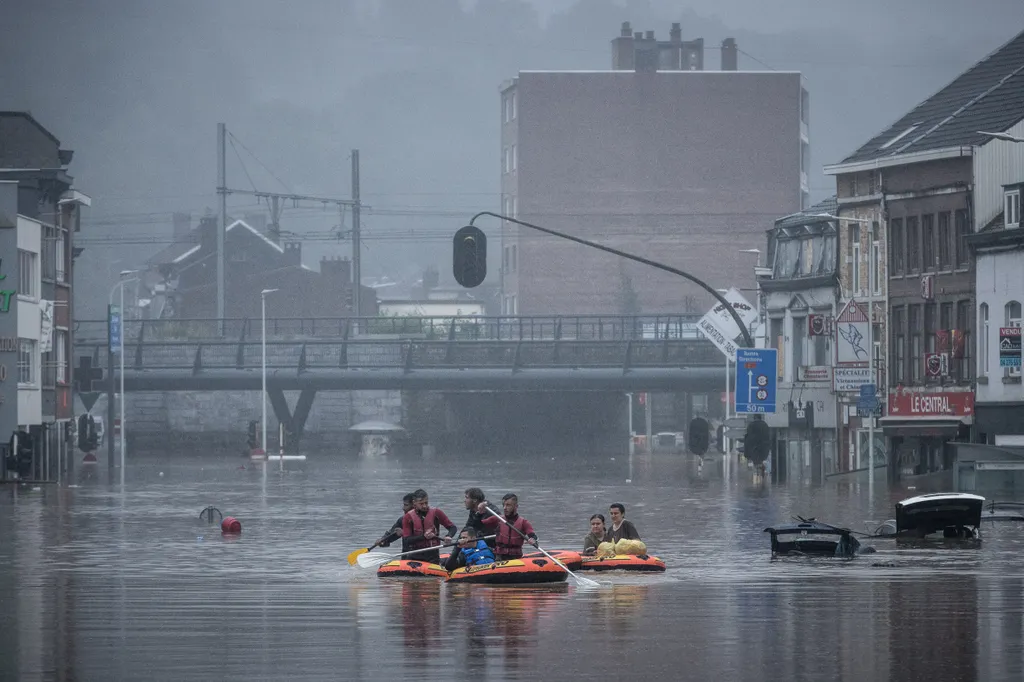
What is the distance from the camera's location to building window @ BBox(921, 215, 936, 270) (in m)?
61.8

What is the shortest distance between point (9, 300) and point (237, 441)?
158 ft

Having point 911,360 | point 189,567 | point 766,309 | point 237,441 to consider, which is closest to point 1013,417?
point 911,360

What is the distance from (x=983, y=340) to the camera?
57.6 metres

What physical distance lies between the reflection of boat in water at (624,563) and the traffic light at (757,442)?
36453 mm

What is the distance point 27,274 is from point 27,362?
3333mm

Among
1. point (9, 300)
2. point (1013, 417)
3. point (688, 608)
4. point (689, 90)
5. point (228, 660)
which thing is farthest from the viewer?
point (689, 90)

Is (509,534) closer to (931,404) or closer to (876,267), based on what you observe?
(931,404)

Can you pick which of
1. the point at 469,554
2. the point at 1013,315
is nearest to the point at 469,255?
the point at 469,554

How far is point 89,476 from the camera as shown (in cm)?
7362

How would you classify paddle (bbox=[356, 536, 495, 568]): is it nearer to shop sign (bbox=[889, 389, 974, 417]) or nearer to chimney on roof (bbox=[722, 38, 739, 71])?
shop sign (bbox=[889, 389, 974, 417])

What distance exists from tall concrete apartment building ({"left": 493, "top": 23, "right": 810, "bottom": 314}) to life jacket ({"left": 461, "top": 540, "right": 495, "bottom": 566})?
→ 104174 millimetres

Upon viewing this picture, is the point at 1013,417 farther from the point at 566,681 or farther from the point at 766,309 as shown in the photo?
the point at 566,681

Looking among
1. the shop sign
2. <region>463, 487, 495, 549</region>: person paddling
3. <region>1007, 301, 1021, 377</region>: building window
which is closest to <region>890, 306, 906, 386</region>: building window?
the shop sign

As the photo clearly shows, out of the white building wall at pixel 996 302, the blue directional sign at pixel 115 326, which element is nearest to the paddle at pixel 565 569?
the white building wall at pixel 996 302
